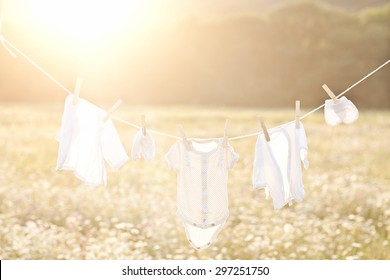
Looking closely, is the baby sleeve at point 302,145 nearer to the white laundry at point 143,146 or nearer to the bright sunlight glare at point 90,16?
the white laundry at point 143,146

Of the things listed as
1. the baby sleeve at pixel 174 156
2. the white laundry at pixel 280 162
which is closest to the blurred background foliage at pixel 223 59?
the baby sleeve at pixel 174 156

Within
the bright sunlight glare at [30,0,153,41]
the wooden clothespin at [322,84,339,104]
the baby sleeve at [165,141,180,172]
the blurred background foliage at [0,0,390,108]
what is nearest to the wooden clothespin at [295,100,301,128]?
the wooden clothespin at [322,84,339,104]

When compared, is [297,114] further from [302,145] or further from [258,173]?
[258,173]

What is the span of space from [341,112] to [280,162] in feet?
2.19

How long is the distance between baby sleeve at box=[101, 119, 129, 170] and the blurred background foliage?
20.3 metres

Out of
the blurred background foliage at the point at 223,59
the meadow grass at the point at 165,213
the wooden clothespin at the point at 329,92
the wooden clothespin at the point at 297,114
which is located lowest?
the meadow grass at the point at 165,213

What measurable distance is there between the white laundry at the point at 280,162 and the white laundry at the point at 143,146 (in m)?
0.87

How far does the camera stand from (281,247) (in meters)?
6.72

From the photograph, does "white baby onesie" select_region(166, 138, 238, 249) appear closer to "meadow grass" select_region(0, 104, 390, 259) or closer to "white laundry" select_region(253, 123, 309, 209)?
"white laundry" select_region(253, 123, 309, 209)

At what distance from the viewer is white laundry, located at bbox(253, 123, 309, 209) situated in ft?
15.7

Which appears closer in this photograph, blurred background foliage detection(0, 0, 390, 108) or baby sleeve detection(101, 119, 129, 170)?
baby sleeve detection(101, 119, 129, 170)

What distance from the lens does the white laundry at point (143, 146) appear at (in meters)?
4.74

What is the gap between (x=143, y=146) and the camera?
15.7ft

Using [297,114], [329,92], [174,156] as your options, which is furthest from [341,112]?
[174,156]
